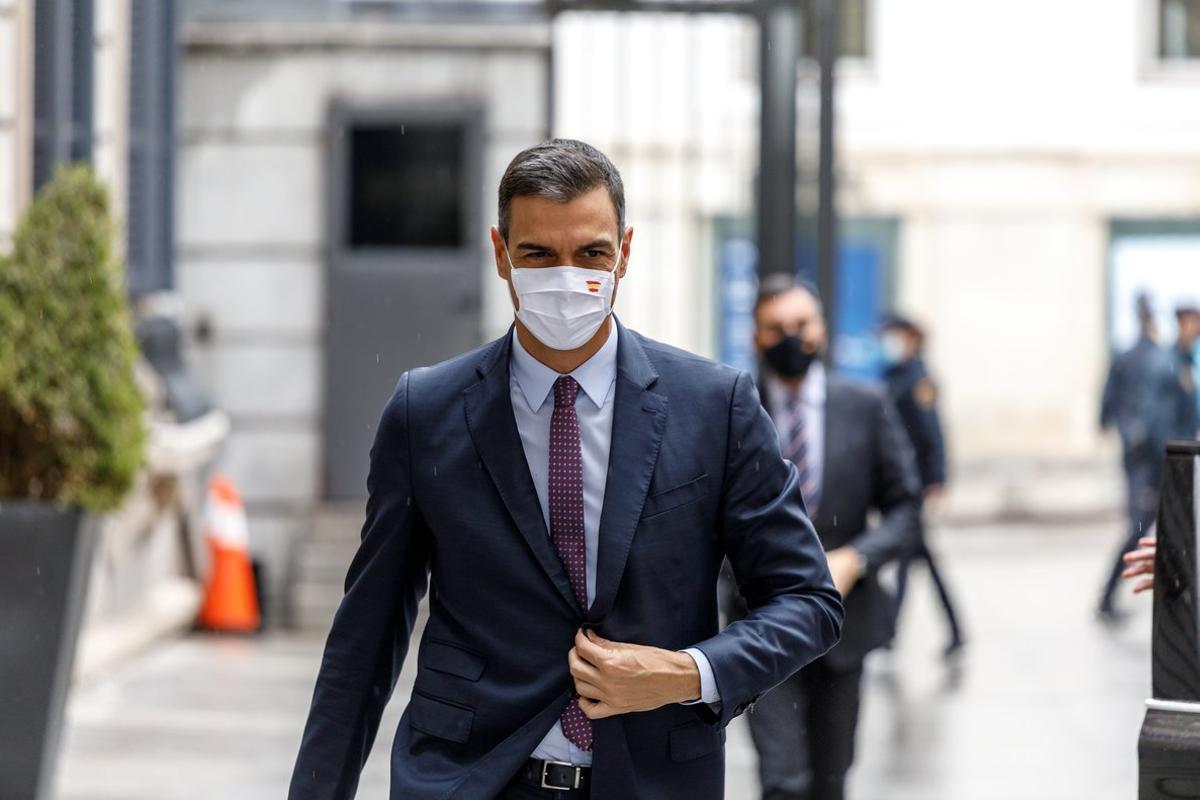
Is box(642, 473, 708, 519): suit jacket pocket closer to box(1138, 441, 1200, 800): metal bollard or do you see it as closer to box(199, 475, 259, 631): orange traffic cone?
box(1138, 441, 1200, 800): metal bollard

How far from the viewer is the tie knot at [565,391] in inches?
117

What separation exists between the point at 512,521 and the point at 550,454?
0.12 m

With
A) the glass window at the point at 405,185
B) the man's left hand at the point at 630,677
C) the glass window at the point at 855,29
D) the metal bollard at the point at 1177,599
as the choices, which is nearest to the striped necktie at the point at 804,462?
the metal bollard at the point at 1177,599

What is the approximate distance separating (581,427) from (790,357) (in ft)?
8.85

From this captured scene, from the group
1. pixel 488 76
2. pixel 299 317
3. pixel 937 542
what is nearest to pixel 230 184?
pixel 299 317

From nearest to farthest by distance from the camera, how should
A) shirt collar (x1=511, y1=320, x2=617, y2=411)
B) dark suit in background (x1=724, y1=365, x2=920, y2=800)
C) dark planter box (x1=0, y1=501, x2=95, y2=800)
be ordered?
shirt collar (x1=511, y1=320, x2=617, y2=411) → dark suit in background (x1=724, y1=365, x2=920, y2=800) → dark planter box (x1=0, y1=501, x2=95, y2=800)

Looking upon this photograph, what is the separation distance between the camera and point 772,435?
9.70ft

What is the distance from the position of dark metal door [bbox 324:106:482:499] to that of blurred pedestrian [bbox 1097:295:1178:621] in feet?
13.9

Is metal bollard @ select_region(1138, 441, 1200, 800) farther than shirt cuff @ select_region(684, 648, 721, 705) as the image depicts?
Yes

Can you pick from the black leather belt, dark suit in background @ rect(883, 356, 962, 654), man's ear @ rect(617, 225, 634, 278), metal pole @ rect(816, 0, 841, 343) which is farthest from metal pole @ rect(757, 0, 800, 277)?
the black leather belt

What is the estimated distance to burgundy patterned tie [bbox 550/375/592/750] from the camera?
113 inches

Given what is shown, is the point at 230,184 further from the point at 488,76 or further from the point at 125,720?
the point at 125,720

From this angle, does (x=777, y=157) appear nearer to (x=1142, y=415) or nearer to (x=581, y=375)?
(x=1142, y=415)

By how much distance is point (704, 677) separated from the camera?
9.17ft
